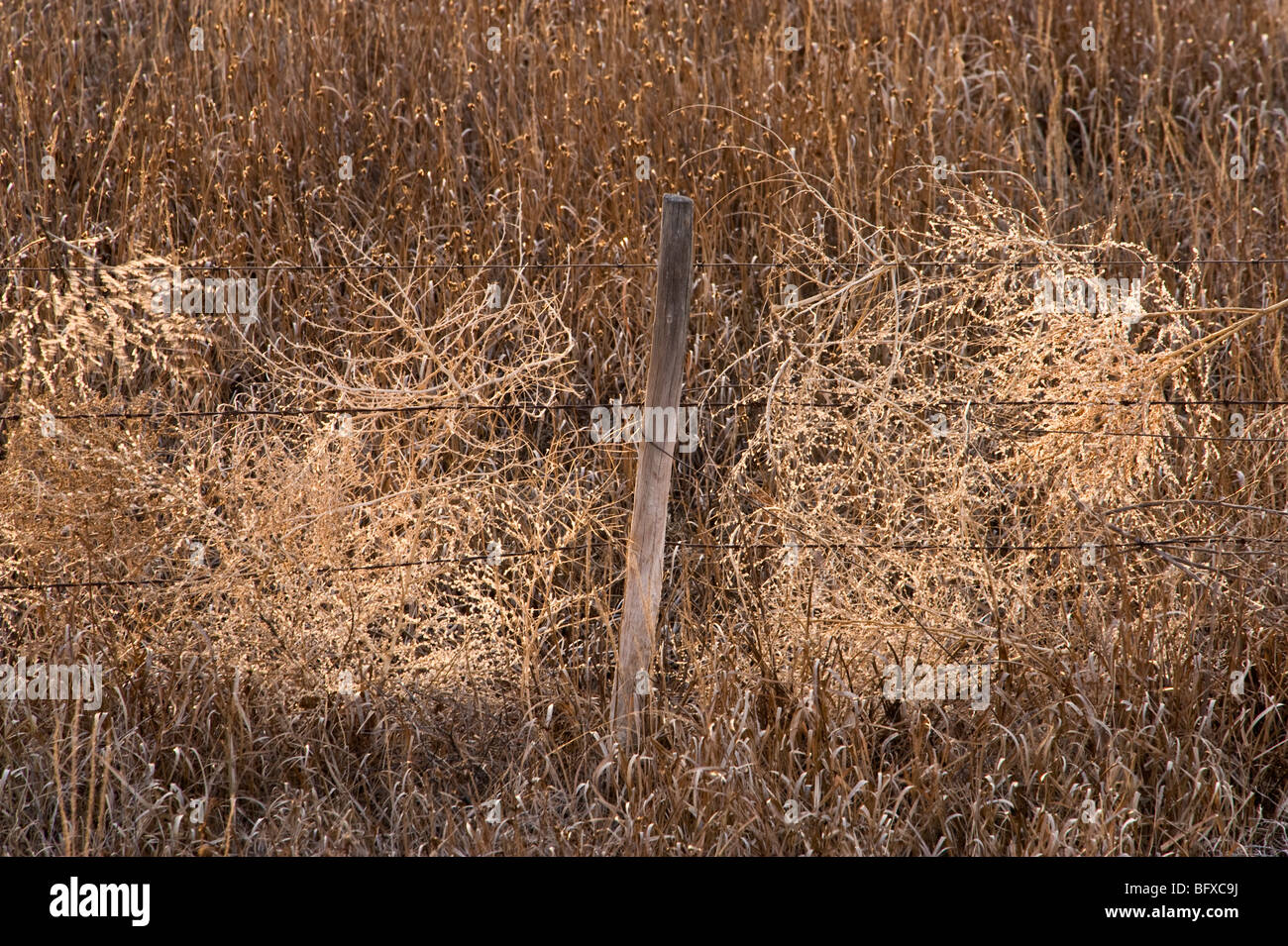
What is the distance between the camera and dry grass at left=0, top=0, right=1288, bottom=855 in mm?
2439

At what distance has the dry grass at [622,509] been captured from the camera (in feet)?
8.00

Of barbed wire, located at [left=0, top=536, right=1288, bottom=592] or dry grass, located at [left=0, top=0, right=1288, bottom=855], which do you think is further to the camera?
barbed wire, located at [left=0, top=536, right=1288, bottom=592]

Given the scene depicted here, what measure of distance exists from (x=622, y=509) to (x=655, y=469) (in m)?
0.69

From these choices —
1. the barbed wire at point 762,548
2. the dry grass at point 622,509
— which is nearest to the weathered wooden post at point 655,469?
the dry grass at point 622,509

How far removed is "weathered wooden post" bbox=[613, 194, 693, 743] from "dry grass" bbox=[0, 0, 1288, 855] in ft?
0.27

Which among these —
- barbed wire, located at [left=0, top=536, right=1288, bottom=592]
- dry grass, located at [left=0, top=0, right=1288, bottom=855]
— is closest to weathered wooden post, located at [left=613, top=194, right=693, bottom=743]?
dry grass, located at [left=0, top=0, right=1288, bottom=855]

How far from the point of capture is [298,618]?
274cm

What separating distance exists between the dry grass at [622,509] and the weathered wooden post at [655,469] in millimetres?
82

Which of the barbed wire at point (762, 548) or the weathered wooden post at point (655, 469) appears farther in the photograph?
the barbed wire at point (762, 548)

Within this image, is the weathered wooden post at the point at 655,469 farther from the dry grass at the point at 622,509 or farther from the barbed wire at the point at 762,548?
the barbed wire at the point at 762,548

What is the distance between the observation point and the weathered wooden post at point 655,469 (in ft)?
7.80

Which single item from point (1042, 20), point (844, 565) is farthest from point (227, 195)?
point (1042, 20)

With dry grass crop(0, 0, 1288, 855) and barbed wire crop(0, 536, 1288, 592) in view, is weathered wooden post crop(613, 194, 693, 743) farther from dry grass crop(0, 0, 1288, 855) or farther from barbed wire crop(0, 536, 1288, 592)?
barbed wire crop(0, 536, 1288, 592)

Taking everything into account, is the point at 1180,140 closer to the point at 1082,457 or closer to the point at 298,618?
the point at 1082,457
